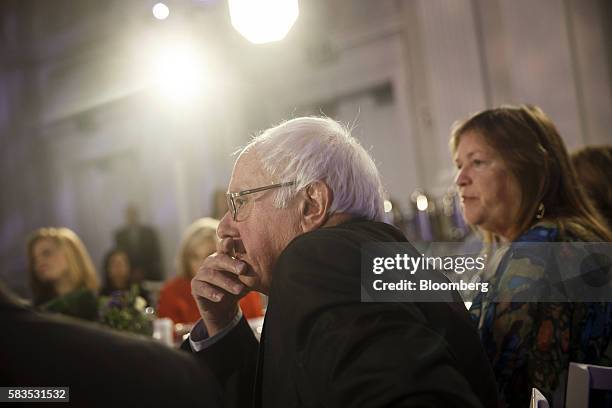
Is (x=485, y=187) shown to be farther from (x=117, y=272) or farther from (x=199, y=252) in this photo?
(x=117, y=272)

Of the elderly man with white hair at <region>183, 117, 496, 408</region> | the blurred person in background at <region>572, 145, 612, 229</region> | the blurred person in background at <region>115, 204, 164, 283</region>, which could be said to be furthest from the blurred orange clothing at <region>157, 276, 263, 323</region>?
the blurred person in background at <region>115, 204, 164, 283</region>

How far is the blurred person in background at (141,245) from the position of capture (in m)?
6.18

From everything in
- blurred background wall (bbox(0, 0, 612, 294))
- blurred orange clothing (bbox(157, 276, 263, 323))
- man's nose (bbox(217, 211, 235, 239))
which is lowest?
blurred orange clothing (bbox(157, 276, 263, 323))

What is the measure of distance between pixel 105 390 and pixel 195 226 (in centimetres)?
286

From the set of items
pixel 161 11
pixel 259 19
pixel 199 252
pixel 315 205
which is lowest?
pixel 199 252

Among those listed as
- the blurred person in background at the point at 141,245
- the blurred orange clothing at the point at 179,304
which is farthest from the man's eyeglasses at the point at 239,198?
the blurred person in background at the point at 141,245

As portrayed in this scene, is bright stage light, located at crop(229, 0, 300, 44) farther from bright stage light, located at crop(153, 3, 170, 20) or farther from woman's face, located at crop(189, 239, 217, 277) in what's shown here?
bright stage light, located at crop(153, 3, 170, 20)

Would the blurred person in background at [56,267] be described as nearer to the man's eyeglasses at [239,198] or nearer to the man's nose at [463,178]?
the man's nose at [463,178]

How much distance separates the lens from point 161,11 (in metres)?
4.61

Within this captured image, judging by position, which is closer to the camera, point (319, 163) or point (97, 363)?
point (97, 363)

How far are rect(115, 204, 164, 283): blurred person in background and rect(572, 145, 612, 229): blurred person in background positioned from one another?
15.9ft

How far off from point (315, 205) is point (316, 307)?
0.96ft

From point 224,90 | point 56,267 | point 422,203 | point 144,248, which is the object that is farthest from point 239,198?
point 224,90

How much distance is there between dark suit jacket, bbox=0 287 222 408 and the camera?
526 mm
